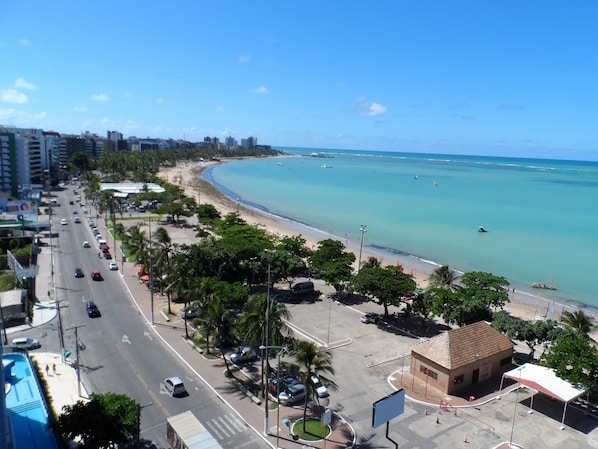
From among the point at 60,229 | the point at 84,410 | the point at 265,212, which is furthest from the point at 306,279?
the point at 265,212

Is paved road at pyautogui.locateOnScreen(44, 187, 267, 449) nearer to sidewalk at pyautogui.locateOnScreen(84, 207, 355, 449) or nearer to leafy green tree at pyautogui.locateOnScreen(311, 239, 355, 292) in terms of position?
sidewalk at pyautogui.locateOnScreen(84, 207, 355, 449)

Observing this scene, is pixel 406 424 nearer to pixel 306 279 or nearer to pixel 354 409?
pixel 354 409

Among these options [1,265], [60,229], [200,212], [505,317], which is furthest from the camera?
[200,212]

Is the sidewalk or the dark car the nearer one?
the sidewalk

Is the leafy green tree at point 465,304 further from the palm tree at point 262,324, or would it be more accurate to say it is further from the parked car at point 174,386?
the parked car at point 174,386

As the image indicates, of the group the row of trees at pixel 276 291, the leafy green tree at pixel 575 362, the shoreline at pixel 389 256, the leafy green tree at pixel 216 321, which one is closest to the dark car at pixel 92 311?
the row of trees at pixel 276 291

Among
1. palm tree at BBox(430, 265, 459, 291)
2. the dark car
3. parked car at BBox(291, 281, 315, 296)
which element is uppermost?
palm tree at BBox(430, 265, 459, 291)

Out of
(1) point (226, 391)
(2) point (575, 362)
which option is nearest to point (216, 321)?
(1) point (226, 391)

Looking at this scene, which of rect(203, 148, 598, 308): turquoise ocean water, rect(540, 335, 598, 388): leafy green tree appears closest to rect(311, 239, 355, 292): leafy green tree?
rect(540, 335, 598, 388): leafy green tree

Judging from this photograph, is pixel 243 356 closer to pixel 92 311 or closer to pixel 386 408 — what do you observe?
pixel 386 408
